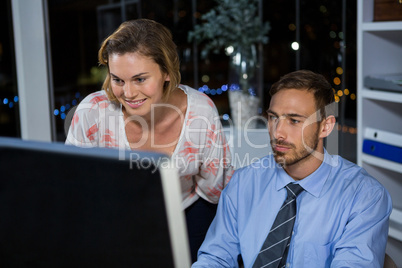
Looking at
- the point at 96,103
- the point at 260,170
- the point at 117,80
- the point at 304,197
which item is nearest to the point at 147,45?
the point at 117,80

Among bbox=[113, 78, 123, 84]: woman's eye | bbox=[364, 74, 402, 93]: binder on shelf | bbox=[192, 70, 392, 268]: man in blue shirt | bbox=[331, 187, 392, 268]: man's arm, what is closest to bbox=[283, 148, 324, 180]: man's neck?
bbox=[192, 70, 392, 268]: man in blue shirt

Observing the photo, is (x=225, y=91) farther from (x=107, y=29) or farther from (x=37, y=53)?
(x=37, y=53)

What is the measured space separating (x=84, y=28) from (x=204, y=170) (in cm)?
449

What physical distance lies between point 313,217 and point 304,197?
68 mm

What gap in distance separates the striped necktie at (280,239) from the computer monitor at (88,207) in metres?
0.92

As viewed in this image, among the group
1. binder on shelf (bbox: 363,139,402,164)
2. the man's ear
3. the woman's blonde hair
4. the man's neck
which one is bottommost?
binder on shelf (bbox: 363,139,402,164)

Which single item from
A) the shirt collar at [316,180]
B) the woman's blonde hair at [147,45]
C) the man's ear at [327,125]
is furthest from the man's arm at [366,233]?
the woman's blonde hair at [147,45]

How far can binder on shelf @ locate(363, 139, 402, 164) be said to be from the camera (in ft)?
6.84

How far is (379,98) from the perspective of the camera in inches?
84.0

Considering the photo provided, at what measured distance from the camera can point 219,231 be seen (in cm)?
150

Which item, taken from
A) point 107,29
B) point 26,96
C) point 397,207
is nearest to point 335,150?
point 397,207

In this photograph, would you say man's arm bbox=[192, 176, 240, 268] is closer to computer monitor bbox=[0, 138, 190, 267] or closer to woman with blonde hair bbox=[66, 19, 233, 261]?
woman with blonde hair bbox=[66, 19, 233, 261]

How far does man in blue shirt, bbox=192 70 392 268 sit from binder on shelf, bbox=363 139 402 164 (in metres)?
0.68

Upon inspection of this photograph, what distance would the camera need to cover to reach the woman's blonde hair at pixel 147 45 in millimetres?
1454
